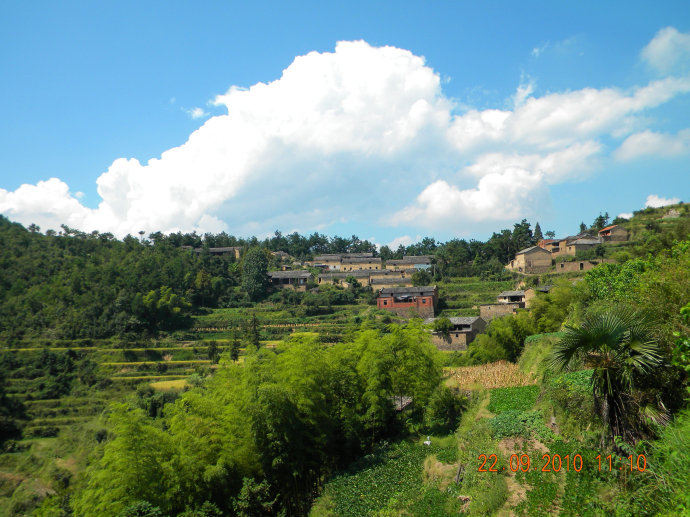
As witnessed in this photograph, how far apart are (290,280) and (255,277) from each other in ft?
18.1

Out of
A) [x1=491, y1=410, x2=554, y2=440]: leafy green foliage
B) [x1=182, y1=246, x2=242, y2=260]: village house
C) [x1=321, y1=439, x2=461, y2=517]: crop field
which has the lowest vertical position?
[x1=321, y1=439, x2=461, y2=517]: crop field

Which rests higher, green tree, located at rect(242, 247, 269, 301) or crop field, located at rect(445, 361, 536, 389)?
green tree, located at rect(242, 247, 269, 301)

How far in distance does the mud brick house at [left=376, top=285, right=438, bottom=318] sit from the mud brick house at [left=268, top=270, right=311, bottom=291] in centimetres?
1378

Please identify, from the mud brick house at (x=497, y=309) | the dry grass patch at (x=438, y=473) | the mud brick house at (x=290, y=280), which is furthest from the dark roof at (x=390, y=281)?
the dry grass patch at (x=438, y=473)

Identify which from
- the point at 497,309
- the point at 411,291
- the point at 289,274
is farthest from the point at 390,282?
the point at 497,309

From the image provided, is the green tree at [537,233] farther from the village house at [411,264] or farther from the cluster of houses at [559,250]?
the village house at [411,264]

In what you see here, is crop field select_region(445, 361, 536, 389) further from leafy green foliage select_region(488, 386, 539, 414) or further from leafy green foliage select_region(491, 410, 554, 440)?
leafy green foliage select_region(491, 410, 554, 440)

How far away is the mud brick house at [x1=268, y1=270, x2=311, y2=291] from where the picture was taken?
189ft

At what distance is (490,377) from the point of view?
2075 cm

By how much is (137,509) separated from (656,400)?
10557 mm

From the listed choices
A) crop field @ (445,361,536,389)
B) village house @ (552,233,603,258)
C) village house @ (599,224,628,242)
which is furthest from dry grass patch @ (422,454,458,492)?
village house @ (599,224,628,242)

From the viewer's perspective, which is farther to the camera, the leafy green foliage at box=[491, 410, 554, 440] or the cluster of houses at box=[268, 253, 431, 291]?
the cluster of houses at box=[268, 253, 431, 291]
